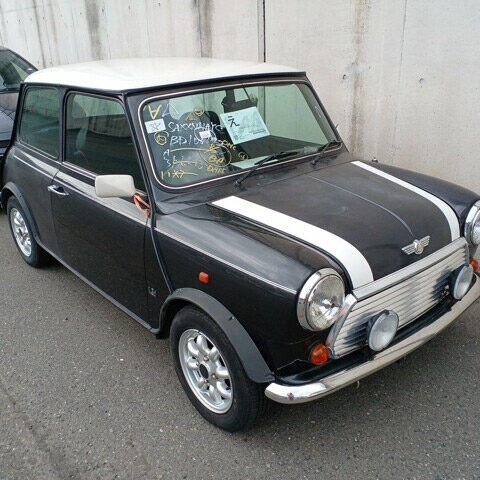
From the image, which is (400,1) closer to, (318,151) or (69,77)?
(318,151)

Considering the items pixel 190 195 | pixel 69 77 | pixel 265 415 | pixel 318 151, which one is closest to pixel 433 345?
pixel 265 415

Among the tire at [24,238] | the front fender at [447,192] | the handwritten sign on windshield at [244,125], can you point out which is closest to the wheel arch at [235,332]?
the handwritten sign on windshield at [244,125]

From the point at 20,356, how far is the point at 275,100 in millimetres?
2409

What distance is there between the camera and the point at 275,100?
3330 mm

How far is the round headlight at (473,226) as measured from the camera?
2734 millimetres

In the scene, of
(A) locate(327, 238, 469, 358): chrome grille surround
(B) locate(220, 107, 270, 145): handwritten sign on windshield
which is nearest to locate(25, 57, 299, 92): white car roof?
(B) locate(220, 107, 270, 145): handwritten sign on windshield

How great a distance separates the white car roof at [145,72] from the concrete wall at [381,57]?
1.76 metres

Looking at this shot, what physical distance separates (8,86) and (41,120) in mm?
3696

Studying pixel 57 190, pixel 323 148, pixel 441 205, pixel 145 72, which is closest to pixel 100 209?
pixel 57 190

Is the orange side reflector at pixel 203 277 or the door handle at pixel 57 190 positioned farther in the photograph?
the door handle at pixel 57 190

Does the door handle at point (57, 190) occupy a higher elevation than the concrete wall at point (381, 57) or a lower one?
lower

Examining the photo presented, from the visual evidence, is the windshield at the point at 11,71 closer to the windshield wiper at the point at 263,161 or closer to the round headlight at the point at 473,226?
the windshield wiper at the point at 263,161

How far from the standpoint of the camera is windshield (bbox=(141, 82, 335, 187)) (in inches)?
109

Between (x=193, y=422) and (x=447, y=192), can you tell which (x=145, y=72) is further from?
(x=193, y=422)
